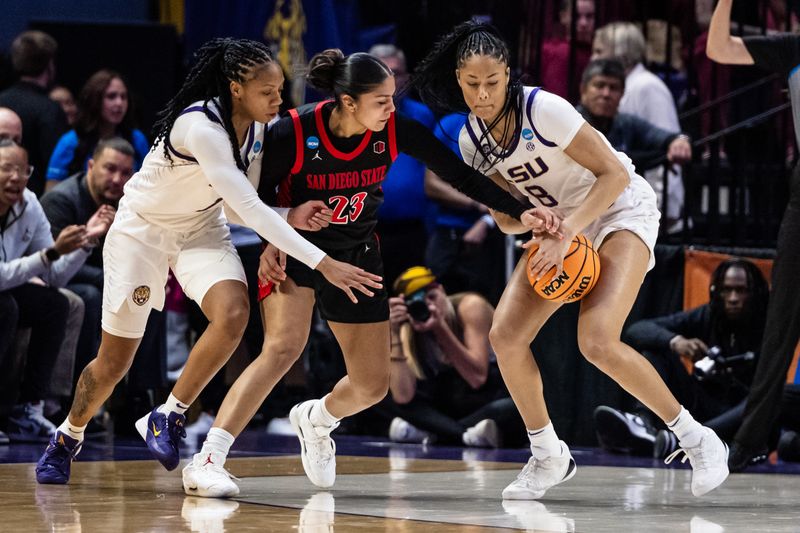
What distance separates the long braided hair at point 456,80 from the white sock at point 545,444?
975 mm

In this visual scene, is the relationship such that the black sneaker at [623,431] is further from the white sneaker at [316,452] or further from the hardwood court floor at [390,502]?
the white sneaker at [316,452]

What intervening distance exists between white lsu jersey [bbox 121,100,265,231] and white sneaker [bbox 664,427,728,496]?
1800 mm

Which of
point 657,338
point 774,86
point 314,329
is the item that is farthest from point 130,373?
point 774,86

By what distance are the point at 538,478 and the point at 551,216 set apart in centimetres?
97

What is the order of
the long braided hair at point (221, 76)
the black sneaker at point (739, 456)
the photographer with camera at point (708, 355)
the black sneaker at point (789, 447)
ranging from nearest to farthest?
the long braided hair at point (221, 76) < the black sneaker at point (739, 456) < the black sneaker at point (789, 447) < the photographer with camera at point (708, 355)

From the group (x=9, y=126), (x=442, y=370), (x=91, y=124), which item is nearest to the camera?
(x=9, y=126)

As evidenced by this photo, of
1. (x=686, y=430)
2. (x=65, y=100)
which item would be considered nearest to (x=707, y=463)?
(x=686, y=430)

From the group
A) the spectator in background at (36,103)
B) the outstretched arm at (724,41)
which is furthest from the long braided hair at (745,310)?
the spectator in background at (36,103)

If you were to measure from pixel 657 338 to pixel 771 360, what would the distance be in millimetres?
1238

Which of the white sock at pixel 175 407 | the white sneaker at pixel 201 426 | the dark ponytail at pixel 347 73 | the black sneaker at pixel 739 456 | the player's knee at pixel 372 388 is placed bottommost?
A: the white sneaker at pixel 201 426

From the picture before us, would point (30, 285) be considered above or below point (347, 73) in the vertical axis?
below

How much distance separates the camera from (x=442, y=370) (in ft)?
25.1

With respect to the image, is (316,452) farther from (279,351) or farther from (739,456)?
(739,456)

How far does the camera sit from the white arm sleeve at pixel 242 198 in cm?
446
